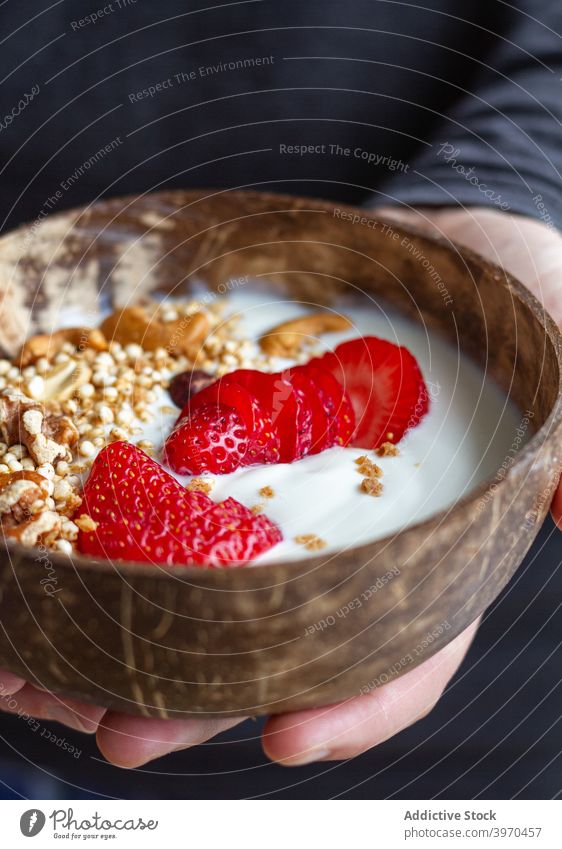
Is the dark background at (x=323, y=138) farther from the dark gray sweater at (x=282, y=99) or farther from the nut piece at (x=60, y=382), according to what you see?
the nut piece at (x=60, y=382)

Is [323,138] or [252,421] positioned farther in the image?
[323,138]

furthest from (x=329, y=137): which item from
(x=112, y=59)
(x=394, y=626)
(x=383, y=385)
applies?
(x=394, y=626)

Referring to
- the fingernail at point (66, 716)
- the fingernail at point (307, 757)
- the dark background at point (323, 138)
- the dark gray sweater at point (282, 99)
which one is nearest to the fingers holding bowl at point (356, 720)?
the fingernail at point (307, 757)

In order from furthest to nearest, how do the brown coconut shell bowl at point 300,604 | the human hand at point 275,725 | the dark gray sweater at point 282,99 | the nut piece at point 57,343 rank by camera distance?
the dark gray sweater at point 282,99, the nut piece at point 57,343, the human hand at point 275,725, the brown coconut shell bowl at point 300,604

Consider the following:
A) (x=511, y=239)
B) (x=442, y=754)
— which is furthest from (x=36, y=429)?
(x=442, y=754)

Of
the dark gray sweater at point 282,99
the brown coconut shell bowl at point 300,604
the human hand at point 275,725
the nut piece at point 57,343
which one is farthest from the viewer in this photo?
the dark gray sweater at point 282,99

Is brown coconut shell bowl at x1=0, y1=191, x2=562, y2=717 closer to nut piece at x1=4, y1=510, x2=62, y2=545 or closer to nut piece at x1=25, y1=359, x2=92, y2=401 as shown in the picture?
nut piece at x1=4, y1=510, x2=62, y2=545

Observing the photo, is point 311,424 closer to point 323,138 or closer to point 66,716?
point 66,716

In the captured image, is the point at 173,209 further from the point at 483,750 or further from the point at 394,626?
the point at 483,750
